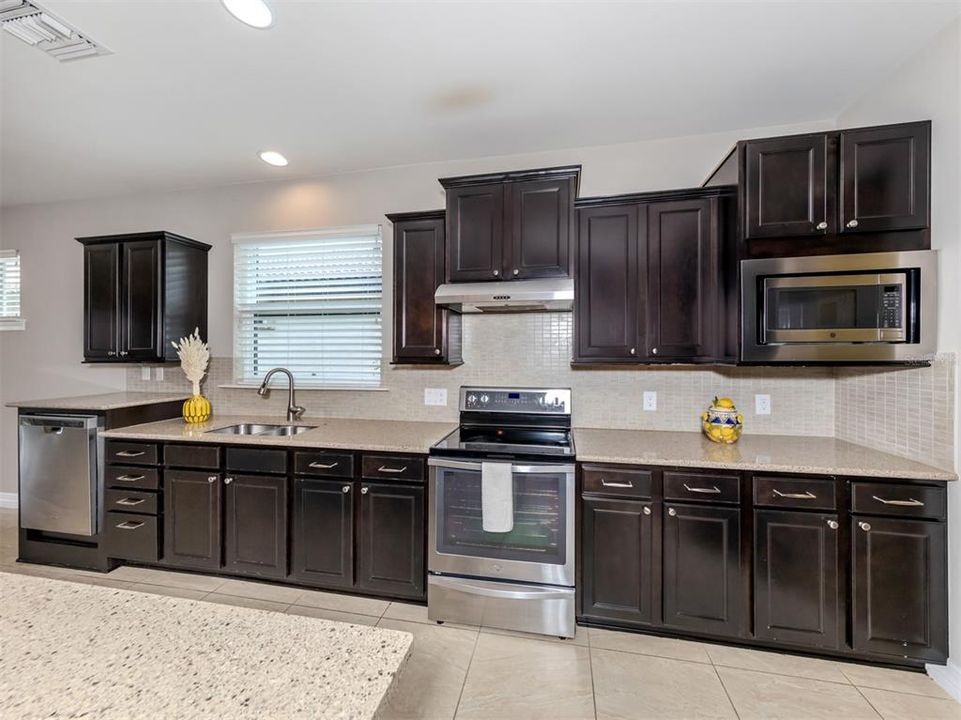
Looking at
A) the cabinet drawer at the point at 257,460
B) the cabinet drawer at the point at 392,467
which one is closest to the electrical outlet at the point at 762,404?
the cabinet drawer at the point at 392,467

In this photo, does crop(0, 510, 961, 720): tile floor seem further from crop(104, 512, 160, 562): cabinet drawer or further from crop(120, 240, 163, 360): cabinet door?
crop(120, 240, 163, 360): cabinet door

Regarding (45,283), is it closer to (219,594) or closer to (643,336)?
(219,594)

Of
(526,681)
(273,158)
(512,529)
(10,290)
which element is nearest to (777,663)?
(526,681)

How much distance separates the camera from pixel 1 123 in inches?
103

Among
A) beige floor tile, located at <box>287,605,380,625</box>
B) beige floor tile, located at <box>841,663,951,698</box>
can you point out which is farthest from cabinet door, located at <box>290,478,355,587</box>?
beige floor tile, located at <box>841,663,951,698</box>

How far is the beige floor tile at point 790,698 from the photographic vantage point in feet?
5.65

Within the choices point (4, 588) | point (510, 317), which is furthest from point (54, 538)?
point (510, 317)

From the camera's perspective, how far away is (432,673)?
6.45ft

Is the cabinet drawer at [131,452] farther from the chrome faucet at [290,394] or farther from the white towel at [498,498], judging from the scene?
the white towel at [498,498]

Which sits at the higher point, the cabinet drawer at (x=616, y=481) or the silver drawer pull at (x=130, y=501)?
the cabinet drawer at (x=616, y=481)

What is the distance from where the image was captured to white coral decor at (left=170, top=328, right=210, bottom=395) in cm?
322

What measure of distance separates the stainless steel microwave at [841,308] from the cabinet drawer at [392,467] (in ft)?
5.88

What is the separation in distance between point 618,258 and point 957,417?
1.60 meters

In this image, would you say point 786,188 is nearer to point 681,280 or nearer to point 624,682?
point 681,280
